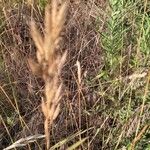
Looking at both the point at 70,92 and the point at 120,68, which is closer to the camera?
the point at 120,68

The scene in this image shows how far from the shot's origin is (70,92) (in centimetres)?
176

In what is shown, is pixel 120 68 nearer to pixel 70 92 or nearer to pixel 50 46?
pixel 70 92

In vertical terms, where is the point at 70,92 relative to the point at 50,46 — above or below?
below

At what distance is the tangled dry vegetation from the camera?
1.49 m

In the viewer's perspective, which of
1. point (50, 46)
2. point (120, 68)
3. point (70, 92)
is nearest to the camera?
point (50, 46)

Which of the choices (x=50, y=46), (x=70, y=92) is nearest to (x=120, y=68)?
(x=70, y=92)

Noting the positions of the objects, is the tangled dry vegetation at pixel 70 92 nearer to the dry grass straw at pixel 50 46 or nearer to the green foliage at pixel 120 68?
the green foliage at pixel 120 68

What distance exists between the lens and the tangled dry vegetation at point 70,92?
1.49 m

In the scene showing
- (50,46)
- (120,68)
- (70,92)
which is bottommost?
(70,92)

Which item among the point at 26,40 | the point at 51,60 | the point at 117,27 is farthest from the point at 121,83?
the point at 51,60

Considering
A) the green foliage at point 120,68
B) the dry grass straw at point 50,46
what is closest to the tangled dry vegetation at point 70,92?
the green foliage at point 120,68

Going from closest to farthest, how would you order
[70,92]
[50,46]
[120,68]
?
[50,46] < [120,68] < [70,92]

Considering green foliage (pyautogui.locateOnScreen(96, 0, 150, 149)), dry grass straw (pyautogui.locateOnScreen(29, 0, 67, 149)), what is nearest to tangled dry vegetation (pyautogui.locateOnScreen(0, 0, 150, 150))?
green foliage (pyautogui.locateOnScreen(96, 0, 150, 149))

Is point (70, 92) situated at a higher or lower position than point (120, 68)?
lower
